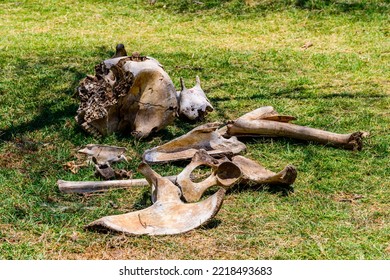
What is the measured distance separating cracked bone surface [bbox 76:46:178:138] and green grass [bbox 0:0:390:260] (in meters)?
0.12

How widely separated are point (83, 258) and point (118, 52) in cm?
248

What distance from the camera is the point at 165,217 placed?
11.8 ft

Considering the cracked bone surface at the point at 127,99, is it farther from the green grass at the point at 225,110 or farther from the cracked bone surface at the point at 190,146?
the cracked bone surface at the point at 190,146

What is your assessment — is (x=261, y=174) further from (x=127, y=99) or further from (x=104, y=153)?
(x=127, y=99)

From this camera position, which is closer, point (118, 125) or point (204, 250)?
point (204, 250)

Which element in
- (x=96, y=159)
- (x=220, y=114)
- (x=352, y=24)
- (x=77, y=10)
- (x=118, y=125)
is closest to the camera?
(x=96, y=159)

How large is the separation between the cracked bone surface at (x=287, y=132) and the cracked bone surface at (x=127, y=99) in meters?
0.54

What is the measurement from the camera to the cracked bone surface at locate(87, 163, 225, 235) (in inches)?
138

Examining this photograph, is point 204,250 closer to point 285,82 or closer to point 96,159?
point 96,159

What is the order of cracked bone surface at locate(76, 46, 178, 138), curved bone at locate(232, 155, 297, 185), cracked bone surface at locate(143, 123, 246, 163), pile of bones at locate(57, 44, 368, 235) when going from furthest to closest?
cracked bone surface at locate(76, 46, 178, 138)
cracked bone surface at locate(143, 123, 246, 163)
curved bone at locate(232, 155, 297, 185)
pile of bones at locate(57, 44, 368, 235)

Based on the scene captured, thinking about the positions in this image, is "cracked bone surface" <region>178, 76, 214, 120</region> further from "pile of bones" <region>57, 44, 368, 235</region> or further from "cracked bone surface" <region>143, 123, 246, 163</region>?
"cracked bone surface" <region>143, 123, 246, 163</region>

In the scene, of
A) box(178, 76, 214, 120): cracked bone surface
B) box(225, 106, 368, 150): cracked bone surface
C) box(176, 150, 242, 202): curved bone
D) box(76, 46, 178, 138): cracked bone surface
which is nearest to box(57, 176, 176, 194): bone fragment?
box(176, 150, 242, 202): curved bone

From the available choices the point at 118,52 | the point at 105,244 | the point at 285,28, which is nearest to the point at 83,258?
the point at 105,244

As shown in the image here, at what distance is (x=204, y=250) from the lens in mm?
3387
